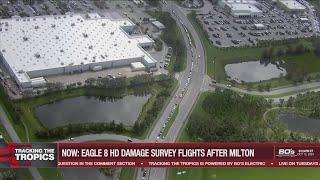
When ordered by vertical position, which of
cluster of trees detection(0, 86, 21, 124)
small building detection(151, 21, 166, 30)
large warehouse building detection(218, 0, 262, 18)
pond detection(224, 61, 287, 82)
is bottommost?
pond detection(224, 61, 287, 82)

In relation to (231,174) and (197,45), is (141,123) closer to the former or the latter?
(231,174)

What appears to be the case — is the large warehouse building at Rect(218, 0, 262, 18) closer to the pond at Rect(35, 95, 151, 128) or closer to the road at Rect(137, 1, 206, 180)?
the road at Rect(137, 1, 206, 180)

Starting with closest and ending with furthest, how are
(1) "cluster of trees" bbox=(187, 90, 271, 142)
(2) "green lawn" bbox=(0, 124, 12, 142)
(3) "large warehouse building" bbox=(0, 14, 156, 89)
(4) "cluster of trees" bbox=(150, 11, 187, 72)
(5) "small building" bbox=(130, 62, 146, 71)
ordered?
(2) "green lawn" bbox=(0, 124, 12, 142) → (1) "cluster of trees" bbox=(187, 90, 271, 142) → (3) "large warehouse building" bbox=(0, 14, 156, 89) → (5) "small building" bbox=(130, 62, 146, 71) → (4) "cluster of trees" bbox=(150, 11, 187, 72)

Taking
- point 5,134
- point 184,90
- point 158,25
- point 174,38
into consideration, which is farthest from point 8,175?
point 158,25

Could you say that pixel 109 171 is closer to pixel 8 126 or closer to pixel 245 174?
pixel 245 174

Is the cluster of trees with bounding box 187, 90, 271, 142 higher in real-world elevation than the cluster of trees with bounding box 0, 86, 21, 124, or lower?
higher

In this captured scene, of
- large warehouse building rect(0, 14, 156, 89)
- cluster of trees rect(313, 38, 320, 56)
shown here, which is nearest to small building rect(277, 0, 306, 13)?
cluster of trees rect(313, 38, 320, 56)

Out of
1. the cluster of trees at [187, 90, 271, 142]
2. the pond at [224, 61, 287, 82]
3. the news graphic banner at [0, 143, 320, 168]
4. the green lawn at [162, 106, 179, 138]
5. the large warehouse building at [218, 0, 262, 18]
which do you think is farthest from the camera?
the large warehouse building at [218, 0, 262, 18]

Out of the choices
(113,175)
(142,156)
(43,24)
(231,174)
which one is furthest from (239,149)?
(43,24)
